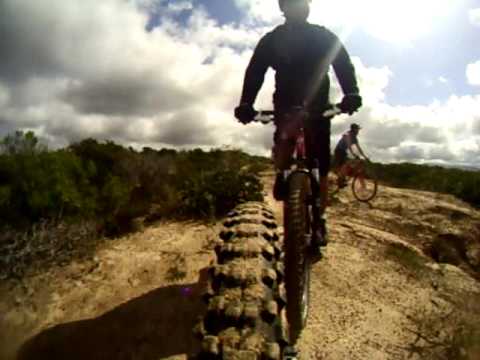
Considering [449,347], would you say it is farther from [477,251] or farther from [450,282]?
[477,251]

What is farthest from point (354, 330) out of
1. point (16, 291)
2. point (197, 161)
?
point (197, 161)

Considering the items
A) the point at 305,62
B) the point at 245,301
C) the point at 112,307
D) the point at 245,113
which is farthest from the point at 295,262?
the point at 112,307

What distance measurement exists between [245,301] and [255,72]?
215cm

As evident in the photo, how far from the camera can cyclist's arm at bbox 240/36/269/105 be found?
3490 mm

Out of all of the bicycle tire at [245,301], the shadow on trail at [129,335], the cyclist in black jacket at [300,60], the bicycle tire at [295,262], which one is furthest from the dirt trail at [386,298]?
the cyclist in black jacket at [300,60]

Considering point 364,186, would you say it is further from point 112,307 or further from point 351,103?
point 112,307

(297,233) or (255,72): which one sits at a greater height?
A: (255,72)

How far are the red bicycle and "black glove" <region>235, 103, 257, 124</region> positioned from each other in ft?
1.49

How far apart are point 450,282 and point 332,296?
182cm

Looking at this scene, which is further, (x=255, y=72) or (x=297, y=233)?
(x=255, y=72)

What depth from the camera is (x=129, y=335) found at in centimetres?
354

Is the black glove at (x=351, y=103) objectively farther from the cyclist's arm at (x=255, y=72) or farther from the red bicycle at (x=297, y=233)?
the cyclist's arm at (x=255, y=72)

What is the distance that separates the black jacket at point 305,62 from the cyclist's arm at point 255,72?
0.08 meters

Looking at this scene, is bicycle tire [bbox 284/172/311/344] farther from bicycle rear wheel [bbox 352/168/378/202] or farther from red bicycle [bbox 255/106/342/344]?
bicycle rear wheel [bbox 352/168/378/202]
